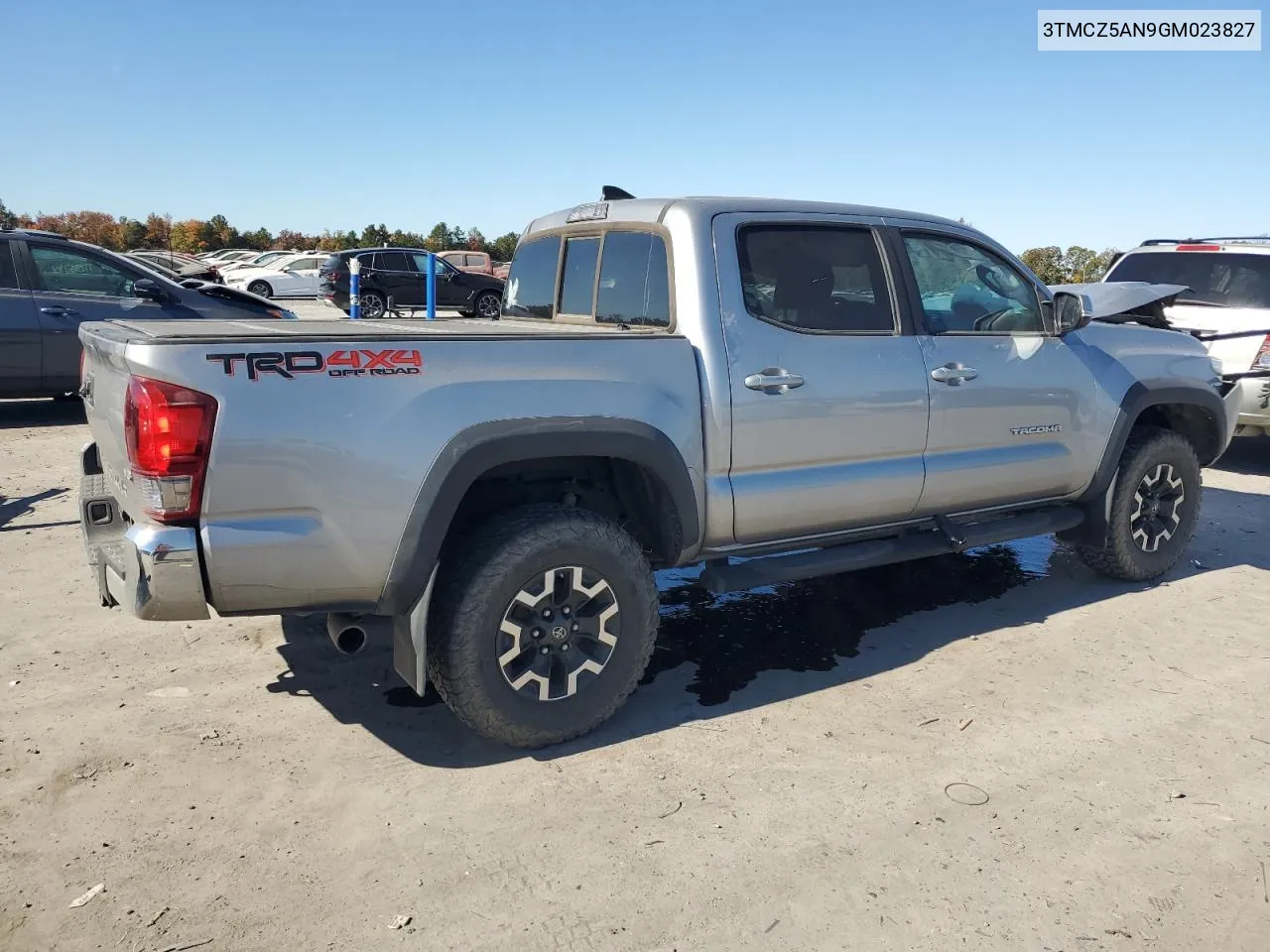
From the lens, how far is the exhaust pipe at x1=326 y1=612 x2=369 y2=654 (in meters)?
3.20

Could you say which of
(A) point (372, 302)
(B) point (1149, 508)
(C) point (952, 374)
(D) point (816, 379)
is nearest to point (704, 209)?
(D) point (816, 379)

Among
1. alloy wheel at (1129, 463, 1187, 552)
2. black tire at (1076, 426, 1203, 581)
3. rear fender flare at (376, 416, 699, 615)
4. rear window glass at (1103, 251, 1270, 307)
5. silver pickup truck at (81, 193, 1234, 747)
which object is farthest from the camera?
rear window glass at (1103, 251, 1270, 307)

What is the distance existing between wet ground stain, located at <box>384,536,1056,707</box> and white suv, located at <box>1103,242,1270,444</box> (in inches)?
121

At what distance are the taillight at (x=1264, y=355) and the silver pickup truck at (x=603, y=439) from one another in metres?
3.37

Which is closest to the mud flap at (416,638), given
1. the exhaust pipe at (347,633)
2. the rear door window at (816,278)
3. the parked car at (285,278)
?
the exhaust pipe at (347,633)

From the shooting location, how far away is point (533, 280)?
16.3 ft

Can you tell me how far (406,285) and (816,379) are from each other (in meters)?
20.5

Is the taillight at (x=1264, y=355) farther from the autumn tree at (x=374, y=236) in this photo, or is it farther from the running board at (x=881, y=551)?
the autumn tree at (x=374, y=236)

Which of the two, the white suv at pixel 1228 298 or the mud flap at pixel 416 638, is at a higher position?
the white suv at pixel 1228 298

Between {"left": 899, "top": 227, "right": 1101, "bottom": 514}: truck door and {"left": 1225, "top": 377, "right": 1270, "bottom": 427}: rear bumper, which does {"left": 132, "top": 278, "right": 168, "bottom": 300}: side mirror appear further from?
{"left": 1225, "top": 377, "right": 1270, "bottom": 427}: rear bumper

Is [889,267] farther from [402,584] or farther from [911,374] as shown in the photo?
[402,584]

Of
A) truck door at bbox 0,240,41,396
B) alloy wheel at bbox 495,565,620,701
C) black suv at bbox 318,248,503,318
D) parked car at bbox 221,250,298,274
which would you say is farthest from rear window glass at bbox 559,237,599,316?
parked car at bbox 221,250,298,274

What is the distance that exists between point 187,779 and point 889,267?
3.41 meters

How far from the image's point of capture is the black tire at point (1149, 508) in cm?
521
